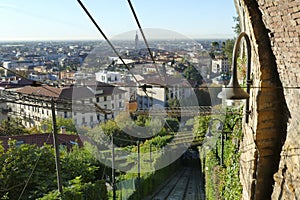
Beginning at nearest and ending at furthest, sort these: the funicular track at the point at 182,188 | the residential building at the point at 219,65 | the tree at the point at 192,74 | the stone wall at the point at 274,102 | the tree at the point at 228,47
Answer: the stone wall at the point at 274,102, the funicular track at the point at 182,188, the tree at the point at 192,74, the residential building at the point at 219,65, the tree at the point at 228,47

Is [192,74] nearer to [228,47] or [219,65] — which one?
[219,65]

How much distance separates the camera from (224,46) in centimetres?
1500

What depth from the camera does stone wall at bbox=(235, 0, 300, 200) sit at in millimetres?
1949

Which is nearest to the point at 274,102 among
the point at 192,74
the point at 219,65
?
the point at 192,74

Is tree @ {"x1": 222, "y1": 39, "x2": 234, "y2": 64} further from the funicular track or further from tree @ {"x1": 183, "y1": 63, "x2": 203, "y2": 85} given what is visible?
the funicular track

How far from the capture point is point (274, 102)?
2408 millimetres

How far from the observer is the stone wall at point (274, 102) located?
1.95 metres

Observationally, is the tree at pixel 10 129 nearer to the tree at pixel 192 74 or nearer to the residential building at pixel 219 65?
the tree at pixel 192 74

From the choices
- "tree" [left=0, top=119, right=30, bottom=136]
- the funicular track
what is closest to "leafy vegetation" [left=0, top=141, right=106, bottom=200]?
the funicular track

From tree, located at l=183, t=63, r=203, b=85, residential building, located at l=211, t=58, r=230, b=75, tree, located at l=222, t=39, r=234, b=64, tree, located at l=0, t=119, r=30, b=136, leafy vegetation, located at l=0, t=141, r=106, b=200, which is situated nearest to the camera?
leafy vegetation, located at l=0, t=141, r=106, b=200

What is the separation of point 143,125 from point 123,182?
7031 millimetres

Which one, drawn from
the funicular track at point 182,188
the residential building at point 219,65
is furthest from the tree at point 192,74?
the funicular track at point 182,188

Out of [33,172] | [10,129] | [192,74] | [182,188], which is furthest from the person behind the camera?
[10,129]

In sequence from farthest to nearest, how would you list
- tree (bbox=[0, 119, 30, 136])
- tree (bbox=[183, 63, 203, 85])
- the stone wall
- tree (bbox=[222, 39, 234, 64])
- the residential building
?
tree (bbox=[0, 119, 30, 136])
tree (bbox=[222, 39, 234, 64])
the residential building
tree (bbox=[183, 63, 203, 85])
the stone wall
